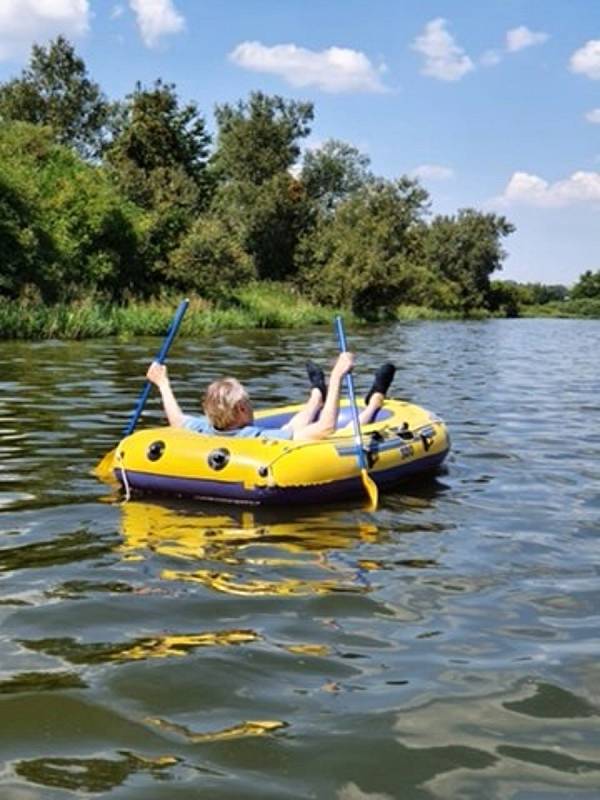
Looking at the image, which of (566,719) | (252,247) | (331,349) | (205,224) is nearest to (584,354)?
(331,349)

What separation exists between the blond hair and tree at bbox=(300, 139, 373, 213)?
5750 centimetres

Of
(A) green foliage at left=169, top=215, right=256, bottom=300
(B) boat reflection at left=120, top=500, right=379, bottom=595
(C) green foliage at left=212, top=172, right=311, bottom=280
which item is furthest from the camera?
(C) green foliage at left=212, top=172, right=311, bottom=280

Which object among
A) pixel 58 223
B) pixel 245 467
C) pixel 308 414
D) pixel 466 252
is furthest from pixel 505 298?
pixel 245 467

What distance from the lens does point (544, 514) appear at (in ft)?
18.6

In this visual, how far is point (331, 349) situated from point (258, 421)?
1393cm

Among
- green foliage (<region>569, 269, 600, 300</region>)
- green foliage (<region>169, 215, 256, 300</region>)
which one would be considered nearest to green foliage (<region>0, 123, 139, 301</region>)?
green foliage (<region>169, 215, 256, 300</region>)

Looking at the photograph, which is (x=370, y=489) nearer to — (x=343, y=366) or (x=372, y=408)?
(x=343, y=366)

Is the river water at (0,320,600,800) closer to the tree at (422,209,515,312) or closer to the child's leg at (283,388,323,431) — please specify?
the child's leg at (283,388,323,431)

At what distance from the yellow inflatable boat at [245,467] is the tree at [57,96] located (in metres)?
45.8

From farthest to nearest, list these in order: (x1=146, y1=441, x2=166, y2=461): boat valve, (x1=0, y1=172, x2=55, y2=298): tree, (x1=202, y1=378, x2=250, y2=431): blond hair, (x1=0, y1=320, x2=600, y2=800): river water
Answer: (x1=0, y1=172, x2=55, y2=298): tree
(x1=202, y1=378, x2=250, y2=431): blond hair
(x1=146, y1=441, x2=166, y2=461): boat valve
(x1=0, y1=320, x2=600, y2=800): river water

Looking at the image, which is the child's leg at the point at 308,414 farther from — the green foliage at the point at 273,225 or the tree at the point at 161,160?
the green foliage at the point at 273,225

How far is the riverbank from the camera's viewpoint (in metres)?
19.1

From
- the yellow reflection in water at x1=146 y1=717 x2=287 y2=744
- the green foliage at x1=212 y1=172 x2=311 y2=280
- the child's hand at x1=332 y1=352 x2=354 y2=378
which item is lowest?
the yellow reflection in water at x1=146 y1=717 x2=287 y2=744

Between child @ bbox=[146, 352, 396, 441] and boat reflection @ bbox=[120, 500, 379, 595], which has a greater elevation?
child @ bbox=[146, 352, 396, 441]
